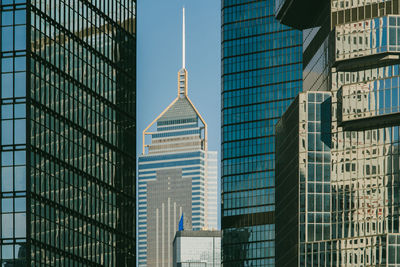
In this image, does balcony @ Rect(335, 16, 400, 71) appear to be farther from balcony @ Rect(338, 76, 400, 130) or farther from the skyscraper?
the skyscraper

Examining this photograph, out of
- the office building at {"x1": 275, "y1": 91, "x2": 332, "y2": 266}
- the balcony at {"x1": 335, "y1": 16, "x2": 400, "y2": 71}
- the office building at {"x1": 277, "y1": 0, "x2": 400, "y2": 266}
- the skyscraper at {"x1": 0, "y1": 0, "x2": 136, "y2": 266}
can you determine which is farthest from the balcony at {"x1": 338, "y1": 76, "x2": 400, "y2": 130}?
the skyscraper at {"x1": 0, "y1": 0, "x2": 136, "y2": 266}

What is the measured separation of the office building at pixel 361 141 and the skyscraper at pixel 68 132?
1205 inches

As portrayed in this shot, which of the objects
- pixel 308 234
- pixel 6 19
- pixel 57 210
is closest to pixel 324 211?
pixel 308 234

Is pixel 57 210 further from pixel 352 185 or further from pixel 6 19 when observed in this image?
pixel 352 185

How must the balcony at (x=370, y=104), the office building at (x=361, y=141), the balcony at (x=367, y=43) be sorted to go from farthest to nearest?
the balcony at (x=367, y=43), the office building at (x=361, y=141), the balcony at (x=370, y=104)

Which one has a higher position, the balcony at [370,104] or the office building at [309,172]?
the balcony at [370,104]

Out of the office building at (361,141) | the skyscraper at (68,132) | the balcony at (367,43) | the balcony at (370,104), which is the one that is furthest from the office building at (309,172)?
the skyscraper at (68,132)

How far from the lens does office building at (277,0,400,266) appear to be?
466ft

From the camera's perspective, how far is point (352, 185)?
146375 mm

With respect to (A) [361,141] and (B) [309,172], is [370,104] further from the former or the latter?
(B) [309,172]

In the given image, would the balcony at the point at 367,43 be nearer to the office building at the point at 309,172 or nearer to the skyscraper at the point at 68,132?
the office building at the point at 309,172

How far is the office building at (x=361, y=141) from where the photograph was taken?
14200 centimetres

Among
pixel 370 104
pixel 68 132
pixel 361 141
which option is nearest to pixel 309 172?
pixel 361 141

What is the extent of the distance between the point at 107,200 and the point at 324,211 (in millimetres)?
37901
